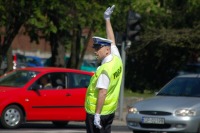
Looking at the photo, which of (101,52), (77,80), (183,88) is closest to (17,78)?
(77,80)

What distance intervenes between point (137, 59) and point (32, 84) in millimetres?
17467

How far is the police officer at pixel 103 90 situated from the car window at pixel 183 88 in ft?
26.2

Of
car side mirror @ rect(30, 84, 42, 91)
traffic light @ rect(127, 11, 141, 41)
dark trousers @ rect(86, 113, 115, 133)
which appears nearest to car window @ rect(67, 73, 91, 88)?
car side mirror @ rect(30, 84, 42, 91)

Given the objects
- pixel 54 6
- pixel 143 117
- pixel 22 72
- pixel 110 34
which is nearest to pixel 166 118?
pixel 143 117

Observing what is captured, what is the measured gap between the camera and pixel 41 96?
1869 cm

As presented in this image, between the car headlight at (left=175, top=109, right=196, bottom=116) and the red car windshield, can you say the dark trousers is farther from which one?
the red car windshield

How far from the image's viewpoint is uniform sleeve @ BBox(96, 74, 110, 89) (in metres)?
9.06

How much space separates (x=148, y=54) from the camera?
35438mm

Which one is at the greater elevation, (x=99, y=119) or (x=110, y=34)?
(x=110, y=34)

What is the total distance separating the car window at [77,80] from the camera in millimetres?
19344

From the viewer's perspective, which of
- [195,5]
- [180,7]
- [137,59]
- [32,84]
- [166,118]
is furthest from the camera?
[137,59]

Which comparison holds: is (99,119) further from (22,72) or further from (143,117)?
(22,72)

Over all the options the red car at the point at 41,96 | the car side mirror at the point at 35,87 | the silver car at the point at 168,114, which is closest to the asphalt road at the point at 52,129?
the red car at the point at 41,96

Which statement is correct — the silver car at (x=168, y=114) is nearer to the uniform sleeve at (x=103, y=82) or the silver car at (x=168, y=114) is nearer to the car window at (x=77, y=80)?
the car window at (x=77, y=80)
